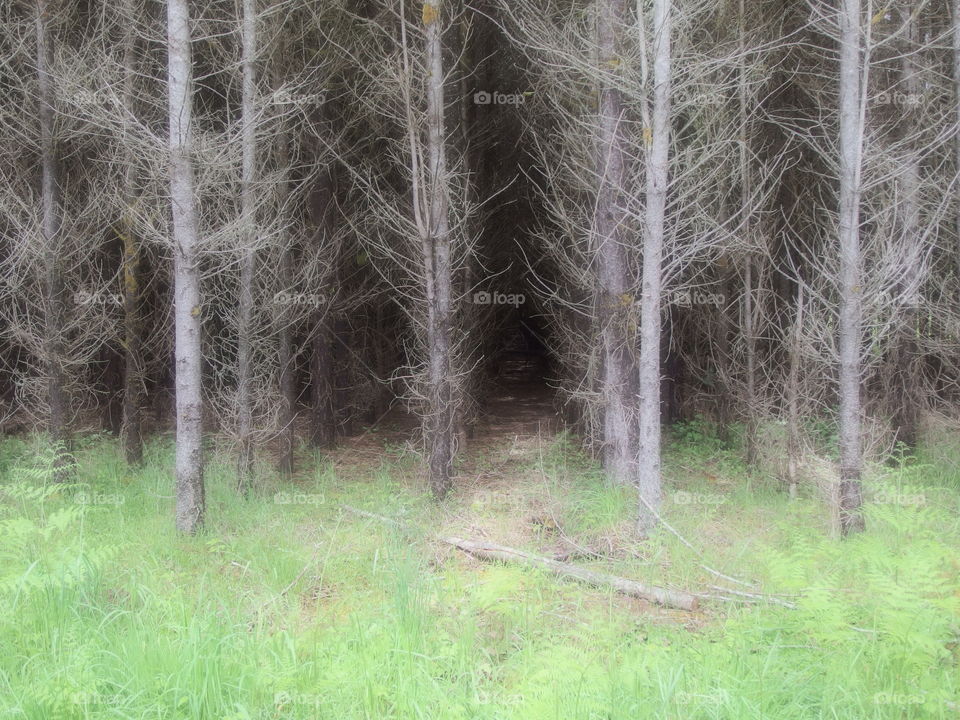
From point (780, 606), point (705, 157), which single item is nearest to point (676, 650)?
point (780, 606)

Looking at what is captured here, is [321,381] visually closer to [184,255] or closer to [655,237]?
[184,255]

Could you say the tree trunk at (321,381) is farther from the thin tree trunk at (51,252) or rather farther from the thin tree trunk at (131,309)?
the thin tree trunk at (51,252)

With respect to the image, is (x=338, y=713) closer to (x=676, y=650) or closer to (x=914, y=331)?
(x=676, y=650)

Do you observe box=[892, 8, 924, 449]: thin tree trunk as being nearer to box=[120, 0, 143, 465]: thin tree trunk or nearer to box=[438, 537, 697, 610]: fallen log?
box=[438, 537, 697, 610]: fallen log

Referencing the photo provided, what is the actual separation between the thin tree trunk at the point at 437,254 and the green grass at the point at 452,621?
1327mm

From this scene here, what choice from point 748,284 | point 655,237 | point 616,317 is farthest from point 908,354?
point 655,237

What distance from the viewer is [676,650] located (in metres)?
4.59

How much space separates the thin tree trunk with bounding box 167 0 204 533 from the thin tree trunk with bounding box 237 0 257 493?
1104 millimetres

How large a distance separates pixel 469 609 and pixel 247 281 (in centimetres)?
511

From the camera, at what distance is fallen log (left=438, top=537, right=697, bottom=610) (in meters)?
5.59

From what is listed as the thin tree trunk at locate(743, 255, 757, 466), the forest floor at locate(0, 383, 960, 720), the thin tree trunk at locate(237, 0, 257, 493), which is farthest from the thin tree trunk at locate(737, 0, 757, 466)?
the thin tree trunk at locate(237, 0, 257, 493)

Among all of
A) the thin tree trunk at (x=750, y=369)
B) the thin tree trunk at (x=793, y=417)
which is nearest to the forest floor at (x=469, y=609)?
the thin tree trunk at (x=793, y=417)

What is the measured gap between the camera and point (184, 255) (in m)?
6.97

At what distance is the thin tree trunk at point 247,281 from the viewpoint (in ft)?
27.0
